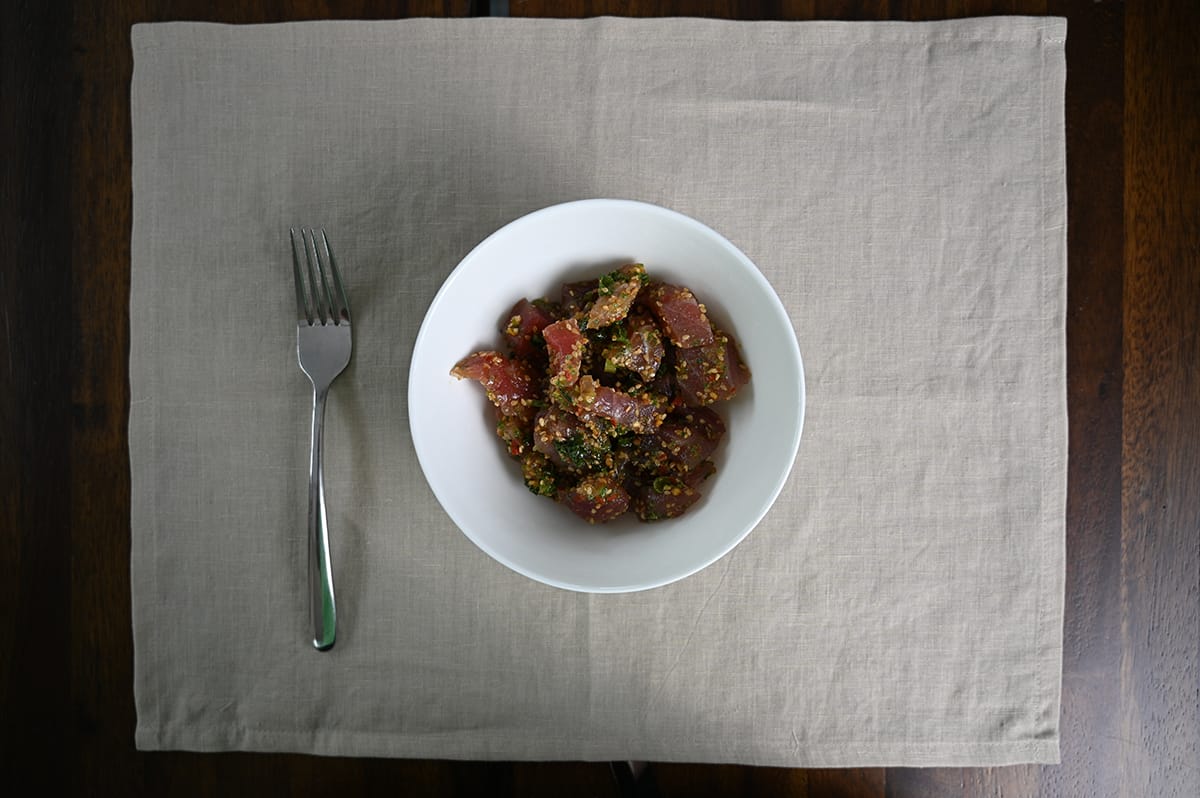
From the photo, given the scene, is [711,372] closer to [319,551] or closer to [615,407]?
[615,407]

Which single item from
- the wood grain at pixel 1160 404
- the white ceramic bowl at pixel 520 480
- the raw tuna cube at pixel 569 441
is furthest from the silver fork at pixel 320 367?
the wood grain at pixel 1160 404

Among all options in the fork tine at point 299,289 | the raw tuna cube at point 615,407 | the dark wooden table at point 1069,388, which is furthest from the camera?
the dark wooden table at point 1069,388

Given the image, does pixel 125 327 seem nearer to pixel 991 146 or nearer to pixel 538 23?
pixel 538 23

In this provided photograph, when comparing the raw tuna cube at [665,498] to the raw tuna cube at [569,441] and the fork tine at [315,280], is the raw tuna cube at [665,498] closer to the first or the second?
the raw tuna cube at [569,441]

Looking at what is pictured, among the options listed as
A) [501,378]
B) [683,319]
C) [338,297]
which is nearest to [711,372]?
[683,319]

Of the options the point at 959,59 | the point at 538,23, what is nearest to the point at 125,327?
the point at 538,23
